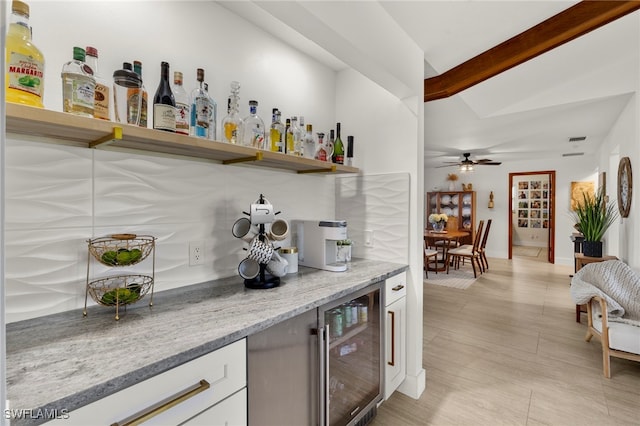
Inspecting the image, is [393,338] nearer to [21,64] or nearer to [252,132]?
[252,132]

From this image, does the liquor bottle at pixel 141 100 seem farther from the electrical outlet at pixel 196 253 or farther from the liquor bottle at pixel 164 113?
the electrical outlet at pixel 196 253

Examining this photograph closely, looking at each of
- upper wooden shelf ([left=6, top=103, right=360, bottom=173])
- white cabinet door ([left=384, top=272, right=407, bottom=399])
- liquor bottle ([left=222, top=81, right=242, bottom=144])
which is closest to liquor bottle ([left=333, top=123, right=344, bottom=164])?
upper wooden shelf ([left=6, top=103, right=360, bottom=173])

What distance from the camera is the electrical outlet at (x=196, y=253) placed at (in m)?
1.51

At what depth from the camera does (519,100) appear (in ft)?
11.1

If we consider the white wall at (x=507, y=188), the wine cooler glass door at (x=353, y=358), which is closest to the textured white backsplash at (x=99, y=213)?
the wine cooler glass door at (x=353, y=358)

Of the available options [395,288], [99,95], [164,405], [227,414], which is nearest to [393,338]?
[395,288]

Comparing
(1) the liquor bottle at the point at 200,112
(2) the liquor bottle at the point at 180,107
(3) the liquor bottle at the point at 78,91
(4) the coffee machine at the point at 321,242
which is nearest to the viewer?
(3) the liquor bottle at the point at 78,91

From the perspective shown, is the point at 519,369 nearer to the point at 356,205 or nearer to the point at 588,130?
the point at 356,205

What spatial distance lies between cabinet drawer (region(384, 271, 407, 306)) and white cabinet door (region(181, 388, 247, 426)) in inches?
41.0

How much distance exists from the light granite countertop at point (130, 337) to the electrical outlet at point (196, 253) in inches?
4.9

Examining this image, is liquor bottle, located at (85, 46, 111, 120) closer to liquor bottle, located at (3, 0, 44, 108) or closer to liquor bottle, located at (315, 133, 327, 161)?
liquor bottle, located at (3, 0, 44, 108)

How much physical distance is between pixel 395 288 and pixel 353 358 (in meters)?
0.51

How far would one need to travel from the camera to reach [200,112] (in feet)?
4.45

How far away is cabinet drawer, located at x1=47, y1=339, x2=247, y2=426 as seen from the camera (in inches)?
27.8
